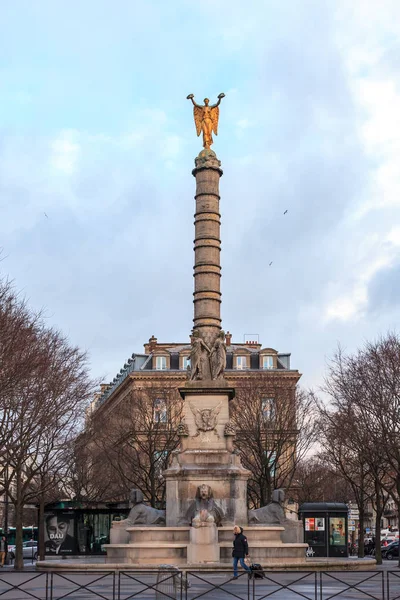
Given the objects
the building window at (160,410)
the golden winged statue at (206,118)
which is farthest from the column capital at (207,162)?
the building window at (160,410)

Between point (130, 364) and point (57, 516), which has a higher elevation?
point (130, 364)

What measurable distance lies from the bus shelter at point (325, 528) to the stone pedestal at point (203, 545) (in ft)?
49.9

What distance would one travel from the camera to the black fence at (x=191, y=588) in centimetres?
1634

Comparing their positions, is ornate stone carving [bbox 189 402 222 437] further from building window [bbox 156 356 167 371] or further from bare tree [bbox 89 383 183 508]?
building window [bbox 156 356 167 371]

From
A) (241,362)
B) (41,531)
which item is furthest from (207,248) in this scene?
(241,362)

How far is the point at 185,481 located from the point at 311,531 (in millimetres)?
13798

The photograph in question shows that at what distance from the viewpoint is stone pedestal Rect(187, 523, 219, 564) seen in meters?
26.4

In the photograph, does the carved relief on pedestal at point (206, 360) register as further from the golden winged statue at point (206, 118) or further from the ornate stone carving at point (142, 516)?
the golden winged statue at point (206, 118)

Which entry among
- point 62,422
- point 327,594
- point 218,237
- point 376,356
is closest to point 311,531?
point 376,356

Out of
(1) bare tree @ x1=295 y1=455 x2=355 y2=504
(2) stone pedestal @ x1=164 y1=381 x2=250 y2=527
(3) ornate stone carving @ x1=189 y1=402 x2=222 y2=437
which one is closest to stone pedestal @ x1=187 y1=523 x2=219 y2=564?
(2) stone pedestal @ x1=164 y1=381 x2=250 y2=527

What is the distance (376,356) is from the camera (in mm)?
40125

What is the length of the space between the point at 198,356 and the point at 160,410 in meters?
22.4

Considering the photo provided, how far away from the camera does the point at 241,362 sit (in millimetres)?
81062

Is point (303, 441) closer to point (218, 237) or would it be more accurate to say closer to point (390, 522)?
point (218, 237)
